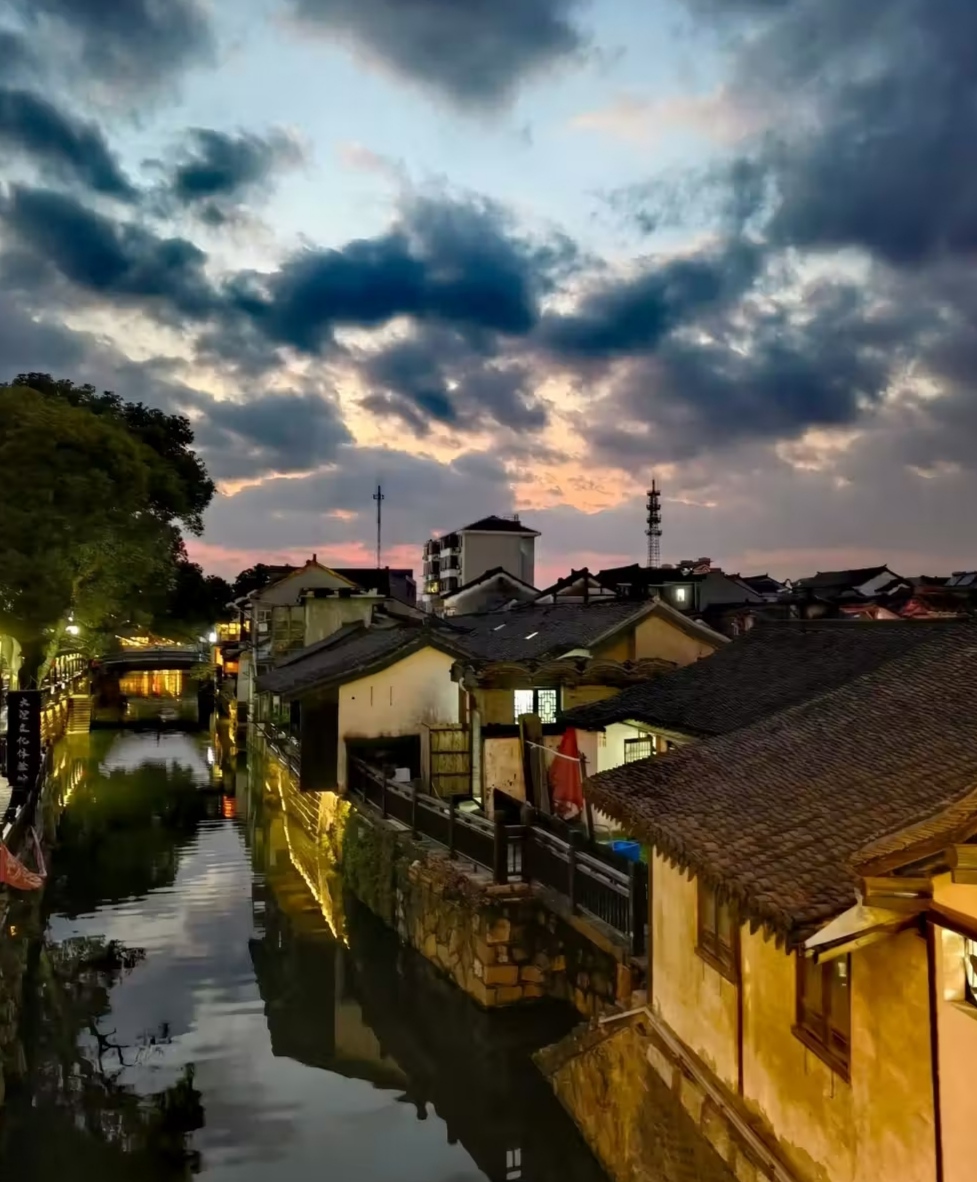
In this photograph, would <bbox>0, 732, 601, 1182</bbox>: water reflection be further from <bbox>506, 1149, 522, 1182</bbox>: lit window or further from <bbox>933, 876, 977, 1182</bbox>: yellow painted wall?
<bbox>933, 876, 977, 1182</bbox>: yellow painted wall

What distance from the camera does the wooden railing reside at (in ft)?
42.3

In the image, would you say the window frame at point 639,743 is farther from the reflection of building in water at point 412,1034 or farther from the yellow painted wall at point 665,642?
the reflection of building in water at point 412,1034

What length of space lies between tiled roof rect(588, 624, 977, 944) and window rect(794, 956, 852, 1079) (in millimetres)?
939

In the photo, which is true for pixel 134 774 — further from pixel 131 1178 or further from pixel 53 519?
pixel 131 1178

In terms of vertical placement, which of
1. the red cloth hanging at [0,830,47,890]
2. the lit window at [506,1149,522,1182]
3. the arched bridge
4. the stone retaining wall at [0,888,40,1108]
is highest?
the arched bridge

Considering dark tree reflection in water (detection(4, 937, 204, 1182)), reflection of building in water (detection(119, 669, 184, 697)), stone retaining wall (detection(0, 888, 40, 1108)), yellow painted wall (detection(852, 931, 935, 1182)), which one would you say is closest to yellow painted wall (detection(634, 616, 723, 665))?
dark tree reflection in water (detection(4, 937, 204, 1182))

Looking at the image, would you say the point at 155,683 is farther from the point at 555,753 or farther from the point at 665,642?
the point at 555,753

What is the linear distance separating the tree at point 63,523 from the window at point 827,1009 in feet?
105

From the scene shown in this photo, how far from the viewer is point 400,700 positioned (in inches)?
1021

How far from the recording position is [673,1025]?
35.0 ft

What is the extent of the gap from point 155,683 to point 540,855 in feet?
360

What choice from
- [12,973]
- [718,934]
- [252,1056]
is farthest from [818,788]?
[12,973]

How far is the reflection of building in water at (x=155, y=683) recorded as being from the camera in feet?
358

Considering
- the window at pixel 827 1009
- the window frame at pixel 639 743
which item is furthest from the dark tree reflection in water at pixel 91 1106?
the window frame at pixel 639 743
